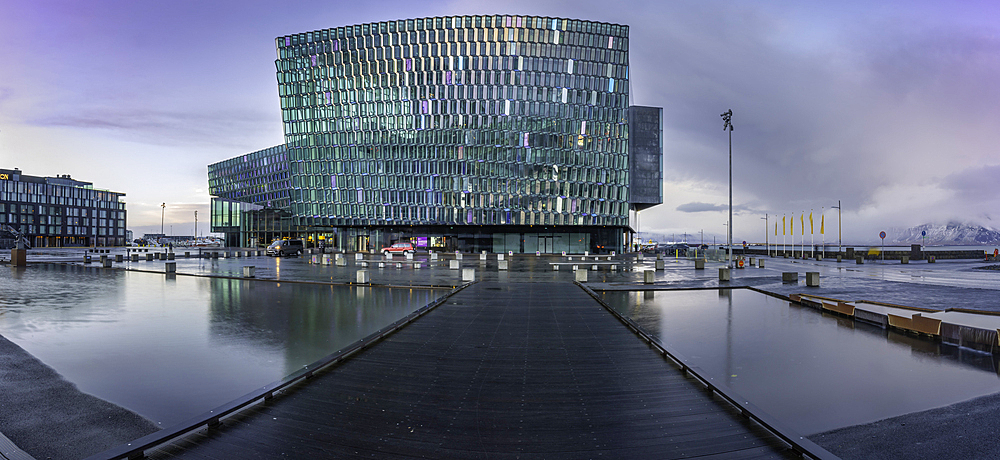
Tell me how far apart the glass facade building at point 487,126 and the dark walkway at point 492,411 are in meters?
64.8

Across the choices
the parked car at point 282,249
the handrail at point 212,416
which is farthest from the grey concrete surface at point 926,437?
the parked car at point 282,249

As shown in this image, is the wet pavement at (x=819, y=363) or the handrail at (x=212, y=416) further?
the wet pavement at (x=819, y=363)

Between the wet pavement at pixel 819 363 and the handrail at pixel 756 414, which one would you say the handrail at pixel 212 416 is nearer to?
the handrail at pixel 756 414

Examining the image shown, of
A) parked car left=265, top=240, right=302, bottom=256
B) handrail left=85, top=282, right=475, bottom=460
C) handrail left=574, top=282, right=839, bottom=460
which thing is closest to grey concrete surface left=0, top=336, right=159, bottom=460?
handrail left=85, top=282, right=475, bottom=460

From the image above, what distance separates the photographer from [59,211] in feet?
433

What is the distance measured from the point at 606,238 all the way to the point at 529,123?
2202 centimetres

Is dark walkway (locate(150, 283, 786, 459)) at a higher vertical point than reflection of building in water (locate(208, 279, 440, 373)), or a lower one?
higher

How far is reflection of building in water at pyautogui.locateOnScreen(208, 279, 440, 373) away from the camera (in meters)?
10.8

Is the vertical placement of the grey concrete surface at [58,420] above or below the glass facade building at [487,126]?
below

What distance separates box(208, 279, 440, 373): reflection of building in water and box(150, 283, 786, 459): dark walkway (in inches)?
68.3

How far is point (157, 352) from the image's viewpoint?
388 inches

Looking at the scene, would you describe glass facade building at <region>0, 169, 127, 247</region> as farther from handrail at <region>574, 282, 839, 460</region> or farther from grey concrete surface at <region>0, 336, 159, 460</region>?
handrail at <region>574, 282, 839, 460</region>

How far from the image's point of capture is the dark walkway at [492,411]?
5230mm

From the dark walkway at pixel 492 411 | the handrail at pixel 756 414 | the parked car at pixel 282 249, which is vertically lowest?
the dark walkway at pixel 492 411
